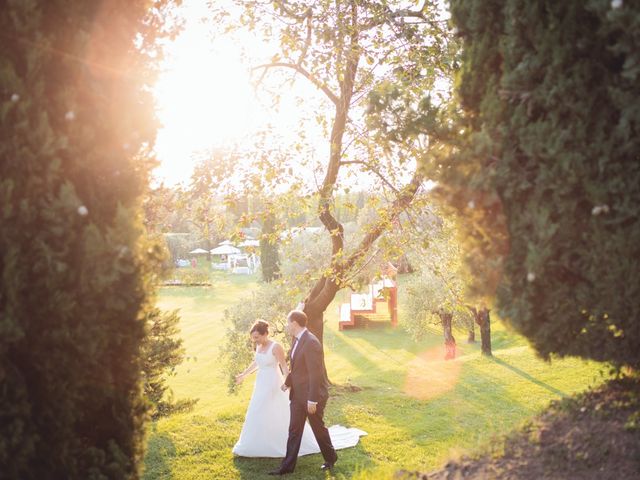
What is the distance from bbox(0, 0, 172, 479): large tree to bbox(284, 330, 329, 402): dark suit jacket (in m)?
3.44

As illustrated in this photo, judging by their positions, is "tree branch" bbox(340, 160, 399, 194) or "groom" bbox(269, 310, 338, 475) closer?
"groom" bbox(269, 310, 338, 475)

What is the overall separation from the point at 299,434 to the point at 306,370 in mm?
847

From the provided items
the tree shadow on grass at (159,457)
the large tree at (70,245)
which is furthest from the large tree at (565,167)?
the tree shadow on grass at (159,457)

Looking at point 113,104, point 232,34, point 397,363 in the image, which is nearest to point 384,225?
point 232,34

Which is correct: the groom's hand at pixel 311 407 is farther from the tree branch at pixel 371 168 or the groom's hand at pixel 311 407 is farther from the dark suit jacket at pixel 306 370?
the tree branch at pixel 371 168

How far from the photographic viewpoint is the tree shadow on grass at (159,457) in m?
8.17

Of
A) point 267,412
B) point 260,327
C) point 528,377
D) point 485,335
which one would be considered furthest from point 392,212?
point 485,335

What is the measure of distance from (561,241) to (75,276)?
11.9ft

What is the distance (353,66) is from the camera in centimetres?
1181

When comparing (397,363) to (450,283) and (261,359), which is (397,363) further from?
(261,359)

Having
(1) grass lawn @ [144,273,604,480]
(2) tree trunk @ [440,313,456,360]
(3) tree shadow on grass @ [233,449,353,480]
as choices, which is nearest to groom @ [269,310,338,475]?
(3) tree shadow on grass @ [233,449,353,480]

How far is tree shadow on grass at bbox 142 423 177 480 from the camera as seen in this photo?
817 centimetres

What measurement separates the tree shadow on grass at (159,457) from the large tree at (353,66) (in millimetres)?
4185

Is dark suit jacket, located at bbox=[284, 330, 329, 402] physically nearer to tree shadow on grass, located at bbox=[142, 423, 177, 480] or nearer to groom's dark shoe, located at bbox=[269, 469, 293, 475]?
groom's dark shoe, located at bbox=[269, 469, 293, 475]
